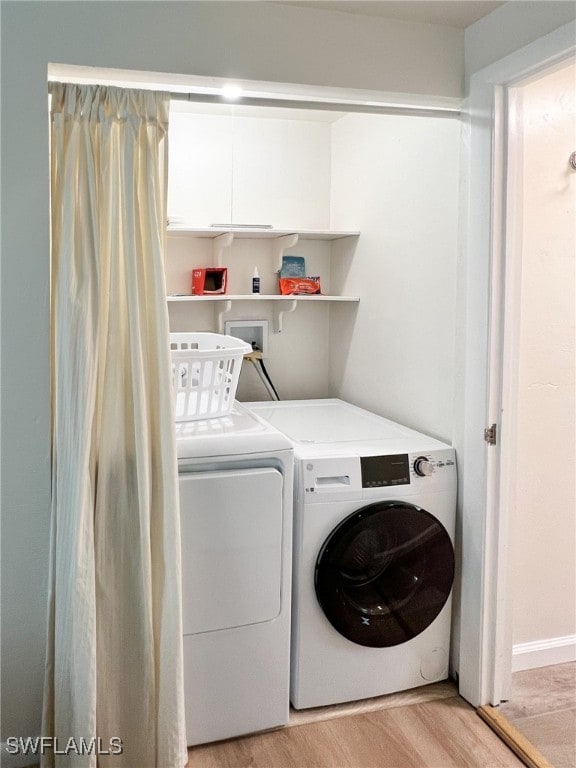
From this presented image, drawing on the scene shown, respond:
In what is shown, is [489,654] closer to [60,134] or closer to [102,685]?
[102,685]

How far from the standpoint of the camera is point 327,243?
11.5ft

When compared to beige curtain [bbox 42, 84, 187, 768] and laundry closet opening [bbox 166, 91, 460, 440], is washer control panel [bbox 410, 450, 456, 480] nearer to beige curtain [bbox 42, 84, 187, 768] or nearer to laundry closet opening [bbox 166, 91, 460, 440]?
laundry closet opening [bbox 166, 91, 460, 440]

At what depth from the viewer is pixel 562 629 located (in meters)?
2.74

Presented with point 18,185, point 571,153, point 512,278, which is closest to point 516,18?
point 571,153

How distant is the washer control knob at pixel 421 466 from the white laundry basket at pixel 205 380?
0.70m

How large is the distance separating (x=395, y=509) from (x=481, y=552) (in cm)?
33

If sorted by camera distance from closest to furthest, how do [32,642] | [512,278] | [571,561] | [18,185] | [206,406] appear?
[18,185]
[32,642]
[512,278]
[206,406]
[571,561]

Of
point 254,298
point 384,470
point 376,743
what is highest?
point 254,298

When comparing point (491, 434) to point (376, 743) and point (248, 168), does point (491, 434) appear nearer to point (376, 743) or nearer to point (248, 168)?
point (376, 743)

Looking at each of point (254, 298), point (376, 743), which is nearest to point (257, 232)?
point (254, 298)

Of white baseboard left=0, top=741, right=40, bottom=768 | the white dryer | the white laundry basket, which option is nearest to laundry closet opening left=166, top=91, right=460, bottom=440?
the white laundry basket

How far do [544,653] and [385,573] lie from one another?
0.84m

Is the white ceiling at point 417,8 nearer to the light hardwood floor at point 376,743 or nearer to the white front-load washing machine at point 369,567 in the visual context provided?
the white front-load washing machine at point 369,567

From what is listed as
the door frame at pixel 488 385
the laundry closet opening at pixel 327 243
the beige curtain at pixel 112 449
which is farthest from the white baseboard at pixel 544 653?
the beige curtain at pixel 112 449
